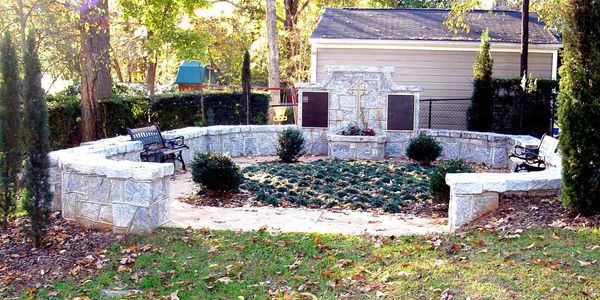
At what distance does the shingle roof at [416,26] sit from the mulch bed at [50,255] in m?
11.9

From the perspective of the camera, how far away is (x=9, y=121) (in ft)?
23.9

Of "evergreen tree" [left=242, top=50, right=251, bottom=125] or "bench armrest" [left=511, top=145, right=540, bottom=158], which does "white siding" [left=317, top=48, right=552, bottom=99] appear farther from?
"bench armrest" [left=511, top=145, right=540, bottom=158]

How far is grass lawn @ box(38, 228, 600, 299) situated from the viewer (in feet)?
17.4

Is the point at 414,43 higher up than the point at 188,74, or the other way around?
the point at 414,43

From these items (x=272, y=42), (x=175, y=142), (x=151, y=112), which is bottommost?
(x=175, y=142)

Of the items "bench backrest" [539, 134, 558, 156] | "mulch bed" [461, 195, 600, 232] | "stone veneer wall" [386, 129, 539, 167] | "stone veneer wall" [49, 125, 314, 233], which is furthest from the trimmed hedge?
"mulch bed" [461, 195, 600, 232]

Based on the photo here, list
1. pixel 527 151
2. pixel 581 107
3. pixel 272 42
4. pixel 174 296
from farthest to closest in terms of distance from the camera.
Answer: pixel 272 42 < pixel 527 151 < pixel 581 107 < pixel 174 296

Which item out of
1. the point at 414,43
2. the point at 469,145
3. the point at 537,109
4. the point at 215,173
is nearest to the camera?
the point at 215,173

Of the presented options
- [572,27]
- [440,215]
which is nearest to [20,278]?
[440,215]

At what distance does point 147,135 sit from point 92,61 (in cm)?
381

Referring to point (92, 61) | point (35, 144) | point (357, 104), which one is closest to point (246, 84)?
point (357, 104)

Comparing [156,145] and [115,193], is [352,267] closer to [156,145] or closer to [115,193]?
[115,193]

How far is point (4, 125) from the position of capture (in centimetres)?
728

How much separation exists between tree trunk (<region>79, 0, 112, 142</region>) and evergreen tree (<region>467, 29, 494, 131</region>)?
9049mm
